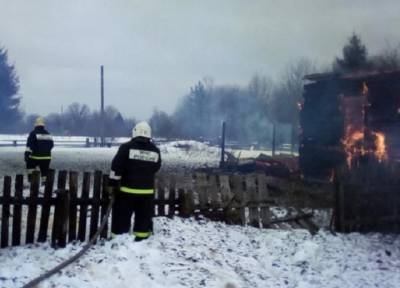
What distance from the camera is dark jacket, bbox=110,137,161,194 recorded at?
659 cm

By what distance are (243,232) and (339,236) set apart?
1.96 meters

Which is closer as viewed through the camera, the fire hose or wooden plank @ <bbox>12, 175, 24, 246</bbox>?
the fire hose

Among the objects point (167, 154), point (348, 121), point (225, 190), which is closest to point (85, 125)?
point (167, 154)

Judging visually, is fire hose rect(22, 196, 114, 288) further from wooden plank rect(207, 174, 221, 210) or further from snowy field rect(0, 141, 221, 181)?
snowy field rect(0, 141, 221, 181)

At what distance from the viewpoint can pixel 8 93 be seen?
173 ft

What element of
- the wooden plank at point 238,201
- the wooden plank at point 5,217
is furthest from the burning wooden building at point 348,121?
the wooden plank at point 5,217

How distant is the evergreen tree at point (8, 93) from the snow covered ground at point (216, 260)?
50795mm

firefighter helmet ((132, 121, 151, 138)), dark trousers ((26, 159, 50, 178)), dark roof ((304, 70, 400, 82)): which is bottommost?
dark trousers ((26, 159, 50, 178))

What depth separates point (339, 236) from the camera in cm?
845

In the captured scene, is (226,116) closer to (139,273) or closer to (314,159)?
(314,159)

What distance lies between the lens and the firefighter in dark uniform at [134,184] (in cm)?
658

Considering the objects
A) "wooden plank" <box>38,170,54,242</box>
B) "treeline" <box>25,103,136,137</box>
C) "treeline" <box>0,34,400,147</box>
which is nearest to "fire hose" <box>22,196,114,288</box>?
"wooden plank" <box>38,170,54,242</box>

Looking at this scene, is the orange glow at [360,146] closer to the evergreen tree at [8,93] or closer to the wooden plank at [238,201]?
the wooden plank at [238,201]

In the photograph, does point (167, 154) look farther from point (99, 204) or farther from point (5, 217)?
point (5, 217)
